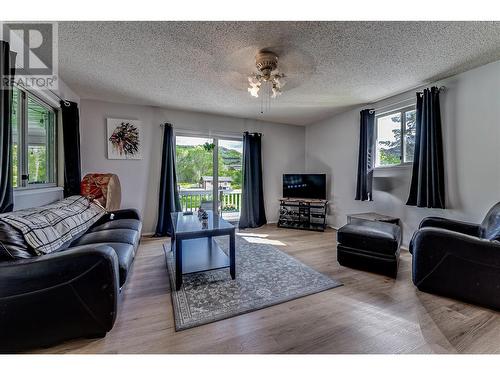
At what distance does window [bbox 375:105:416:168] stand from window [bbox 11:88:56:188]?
183 inches

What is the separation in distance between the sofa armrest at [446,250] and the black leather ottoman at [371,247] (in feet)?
0.80

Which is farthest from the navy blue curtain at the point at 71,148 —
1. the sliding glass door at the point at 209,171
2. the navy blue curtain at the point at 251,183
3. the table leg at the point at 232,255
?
the navy blue curtain at the point at 251,183

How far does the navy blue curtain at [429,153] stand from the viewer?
8.91 ft

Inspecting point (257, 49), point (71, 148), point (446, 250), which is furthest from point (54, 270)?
point (446, 250)

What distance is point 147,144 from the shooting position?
3.85 meters

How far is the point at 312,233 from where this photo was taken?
407cm

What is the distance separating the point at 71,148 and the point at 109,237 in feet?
5.60

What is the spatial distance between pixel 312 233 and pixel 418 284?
2.10 meters

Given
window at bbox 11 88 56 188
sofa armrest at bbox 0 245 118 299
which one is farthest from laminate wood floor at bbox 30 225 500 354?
window at bbox 11 88 56 188

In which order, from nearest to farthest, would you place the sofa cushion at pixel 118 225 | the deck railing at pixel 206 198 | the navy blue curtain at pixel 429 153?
the sofa cushion at pixel 118 225
the navy blue curtain at pixel 429 153
the deck railing at pixel 206 198

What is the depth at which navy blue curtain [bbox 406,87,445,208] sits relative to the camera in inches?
107

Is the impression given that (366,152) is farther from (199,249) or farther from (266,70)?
(199,249)

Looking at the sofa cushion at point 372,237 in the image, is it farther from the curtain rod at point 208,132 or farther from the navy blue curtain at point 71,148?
the navy blue curtain at point 71,148

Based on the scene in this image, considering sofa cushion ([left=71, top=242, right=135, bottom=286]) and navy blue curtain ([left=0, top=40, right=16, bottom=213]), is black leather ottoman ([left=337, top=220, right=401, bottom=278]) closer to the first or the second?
sofa cushion ([left=71, top=242, right=135, bottom=286])
